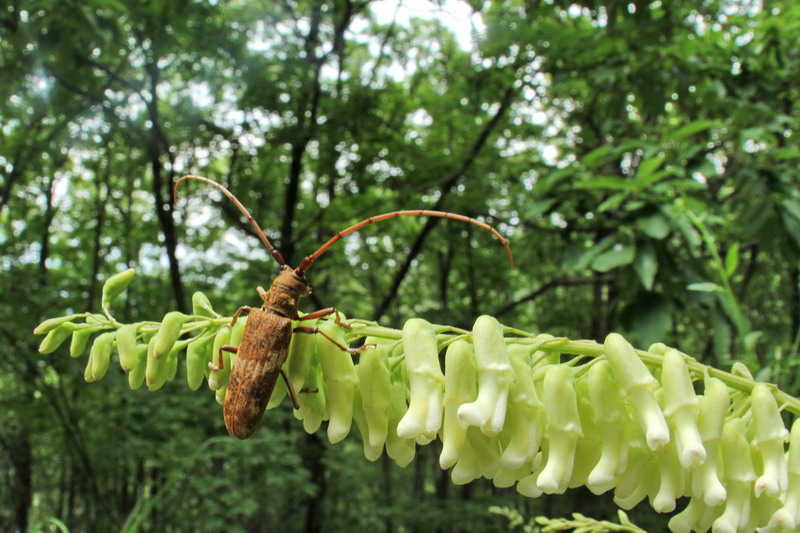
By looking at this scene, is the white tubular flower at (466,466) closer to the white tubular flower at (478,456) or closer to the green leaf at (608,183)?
the white tubular flower at (478,456)

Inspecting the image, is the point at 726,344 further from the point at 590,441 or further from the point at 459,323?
the point at 459,323

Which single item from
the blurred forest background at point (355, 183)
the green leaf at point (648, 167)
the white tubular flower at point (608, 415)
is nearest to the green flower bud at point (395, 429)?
the white tubular flower at point (608, 415)

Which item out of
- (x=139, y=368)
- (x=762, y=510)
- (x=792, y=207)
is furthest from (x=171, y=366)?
(x=792, y=207)

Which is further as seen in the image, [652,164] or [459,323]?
[459,323]

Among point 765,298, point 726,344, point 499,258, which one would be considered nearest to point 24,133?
point 499,258

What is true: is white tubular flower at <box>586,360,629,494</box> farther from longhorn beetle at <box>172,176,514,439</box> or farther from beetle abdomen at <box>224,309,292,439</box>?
beetle abdomen at <box>224,309,292,439</box>

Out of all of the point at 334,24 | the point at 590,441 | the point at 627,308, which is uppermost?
the point at 334,24

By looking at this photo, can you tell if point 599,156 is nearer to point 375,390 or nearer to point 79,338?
point 375,390
